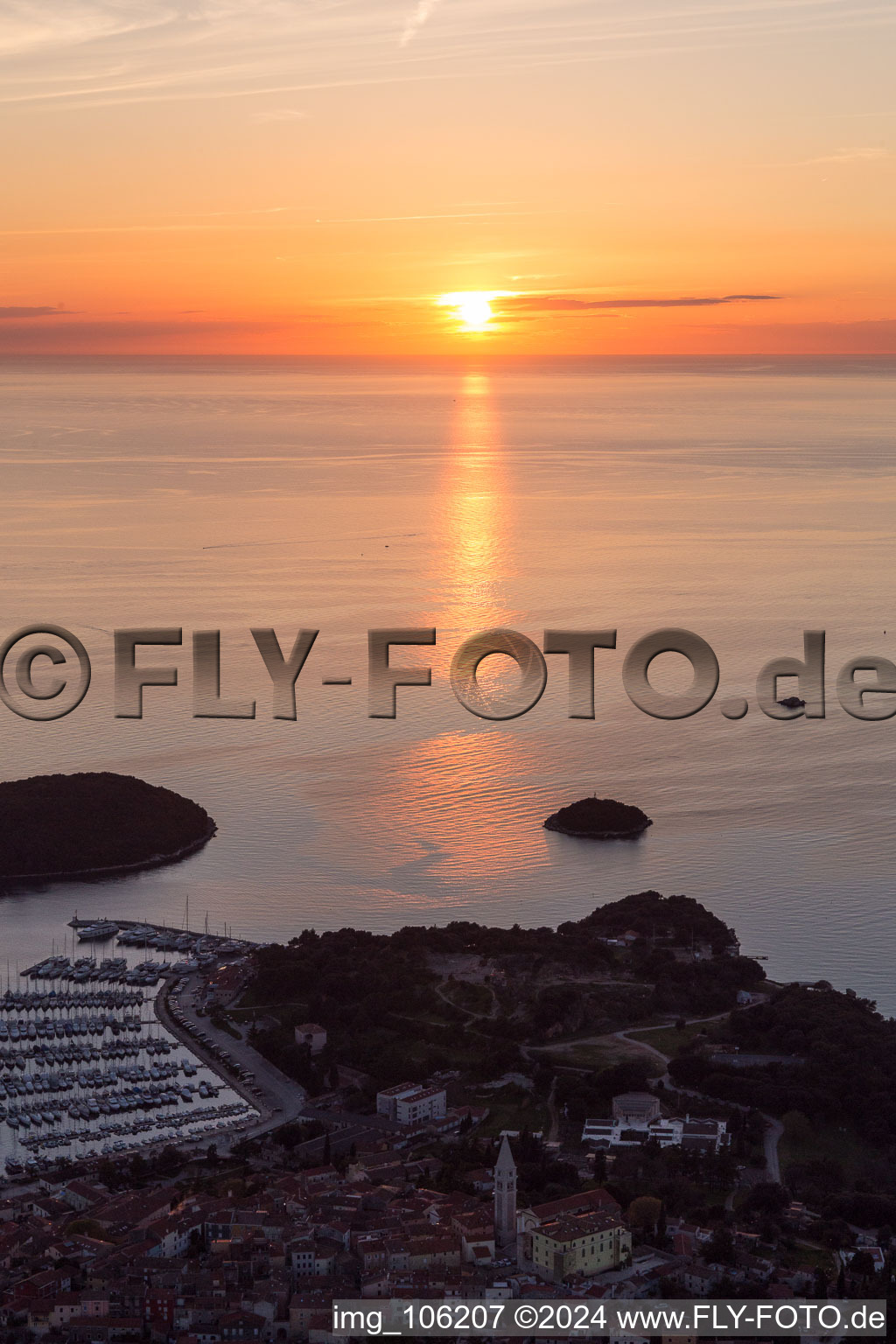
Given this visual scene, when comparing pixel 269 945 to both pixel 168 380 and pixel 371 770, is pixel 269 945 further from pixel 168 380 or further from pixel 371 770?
pixel 168 380

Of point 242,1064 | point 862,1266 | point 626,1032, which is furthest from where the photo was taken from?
point 626,1032

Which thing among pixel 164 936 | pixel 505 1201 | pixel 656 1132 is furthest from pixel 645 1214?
pixel 164 936

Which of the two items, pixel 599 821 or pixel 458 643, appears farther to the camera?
pixel 458 643

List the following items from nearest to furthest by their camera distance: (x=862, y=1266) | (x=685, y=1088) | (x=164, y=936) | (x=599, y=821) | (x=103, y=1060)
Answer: (x=862, y=1266) < (x=685, y=1088) < (x=103, y=1060) < (x=164, y=936) < (x=599, y=821)

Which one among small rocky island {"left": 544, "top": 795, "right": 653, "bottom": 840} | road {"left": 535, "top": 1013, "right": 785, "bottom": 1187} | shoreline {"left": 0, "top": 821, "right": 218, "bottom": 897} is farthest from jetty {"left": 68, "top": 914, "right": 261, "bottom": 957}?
small rocky island {"left": 544, "top": 795, "right": 653, "bottom": 840}

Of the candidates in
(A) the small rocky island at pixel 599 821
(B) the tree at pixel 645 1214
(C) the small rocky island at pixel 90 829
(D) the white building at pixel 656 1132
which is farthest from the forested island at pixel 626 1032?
(C) the small rocky island at pixel 90 829

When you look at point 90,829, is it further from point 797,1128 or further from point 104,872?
point 797,1128
